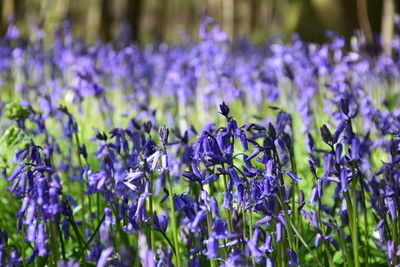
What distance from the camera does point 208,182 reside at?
1980 millimetres

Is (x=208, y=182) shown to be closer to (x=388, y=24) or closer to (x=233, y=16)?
(x=388, y=24)

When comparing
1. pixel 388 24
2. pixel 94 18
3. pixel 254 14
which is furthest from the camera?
pixel 254 14

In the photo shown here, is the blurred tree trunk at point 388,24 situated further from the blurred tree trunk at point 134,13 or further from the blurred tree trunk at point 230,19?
the blurred tree trunk at point 134,13

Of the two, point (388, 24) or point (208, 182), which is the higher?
point (388, 24)

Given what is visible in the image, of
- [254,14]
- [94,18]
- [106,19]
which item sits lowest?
[106,19]

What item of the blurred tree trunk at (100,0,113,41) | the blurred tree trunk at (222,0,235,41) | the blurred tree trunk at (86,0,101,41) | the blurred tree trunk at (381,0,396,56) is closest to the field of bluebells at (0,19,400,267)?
the blurred tree trunk at (381,0,396,56)

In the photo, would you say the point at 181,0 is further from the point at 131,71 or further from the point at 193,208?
the point at 193,208

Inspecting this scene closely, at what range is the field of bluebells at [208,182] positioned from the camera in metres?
1.94

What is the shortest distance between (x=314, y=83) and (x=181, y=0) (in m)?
34.7

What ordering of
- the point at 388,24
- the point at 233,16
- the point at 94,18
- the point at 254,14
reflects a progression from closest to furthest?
the point at 388,24, the point at 233,16, the point at 94,18, the point at 254,14

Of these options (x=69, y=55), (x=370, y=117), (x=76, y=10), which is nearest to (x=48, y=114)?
(x=370, y=117)

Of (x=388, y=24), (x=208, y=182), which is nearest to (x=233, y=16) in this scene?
(x=388, y=24)

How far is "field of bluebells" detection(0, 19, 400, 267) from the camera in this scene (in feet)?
6.35

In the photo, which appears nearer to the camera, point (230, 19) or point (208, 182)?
point (208, 182)
